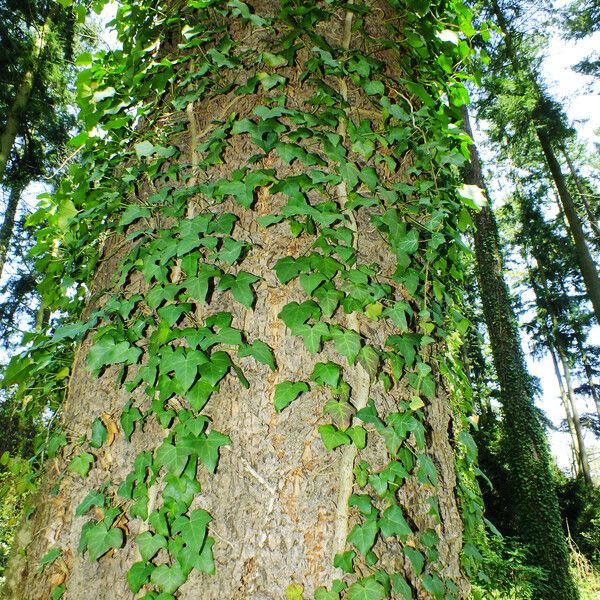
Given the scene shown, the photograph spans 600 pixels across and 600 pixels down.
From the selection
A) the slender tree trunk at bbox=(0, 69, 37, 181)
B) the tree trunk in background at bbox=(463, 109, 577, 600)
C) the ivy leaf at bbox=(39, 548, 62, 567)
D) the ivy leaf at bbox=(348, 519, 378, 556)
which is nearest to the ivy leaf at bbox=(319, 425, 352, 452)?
the ivy leaf at bbox=(348, 519, 378, 556)

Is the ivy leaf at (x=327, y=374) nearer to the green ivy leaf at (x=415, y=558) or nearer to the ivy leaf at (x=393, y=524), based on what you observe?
the ivy leaf at (x=393, y=524)

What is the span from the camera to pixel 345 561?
1.16 metres

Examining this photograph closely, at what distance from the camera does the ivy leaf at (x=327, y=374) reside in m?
1.29

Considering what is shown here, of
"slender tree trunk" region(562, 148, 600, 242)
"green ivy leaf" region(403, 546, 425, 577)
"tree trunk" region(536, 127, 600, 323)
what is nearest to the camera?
"green ivy leaf" region(403, 546, 425, 577)

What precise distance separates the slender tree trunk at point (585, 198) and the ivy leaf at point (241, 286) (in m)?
18.3

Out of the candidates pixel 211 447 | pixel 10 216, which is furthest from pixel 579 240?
pixel 10 216

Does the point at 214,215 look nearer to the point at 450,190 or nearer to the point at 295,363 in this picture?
the point at 295,363

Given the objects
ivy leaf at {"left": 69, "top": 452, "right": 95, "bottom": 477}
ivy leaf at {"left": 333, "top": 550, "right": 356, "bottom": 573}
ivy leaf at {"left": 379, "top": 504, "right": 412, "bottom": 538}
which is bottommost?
ivy leaf at {"left": 333, "top": 550, "right": 356, "bottom": 573}

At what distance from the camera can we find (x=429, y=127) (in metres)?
1.76

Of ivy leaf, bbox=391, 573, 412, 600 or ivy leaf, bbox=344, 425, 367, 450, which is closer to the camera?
ivy leaf, bbox=391, 573, 412, 600

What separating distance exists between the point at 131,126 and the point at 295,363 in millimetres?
1343

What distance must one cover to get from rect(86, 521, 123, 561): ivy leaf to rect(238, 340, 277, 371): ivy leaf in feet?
2.11

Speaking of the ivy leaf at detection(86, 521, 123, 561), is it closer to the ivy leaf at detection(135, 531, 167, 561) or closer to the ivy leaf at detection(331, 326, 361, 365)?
the ivy leaf at detection(135, 531, 167, 561)

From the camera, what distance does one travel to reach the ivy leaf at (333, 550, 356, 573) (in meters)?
1.15
